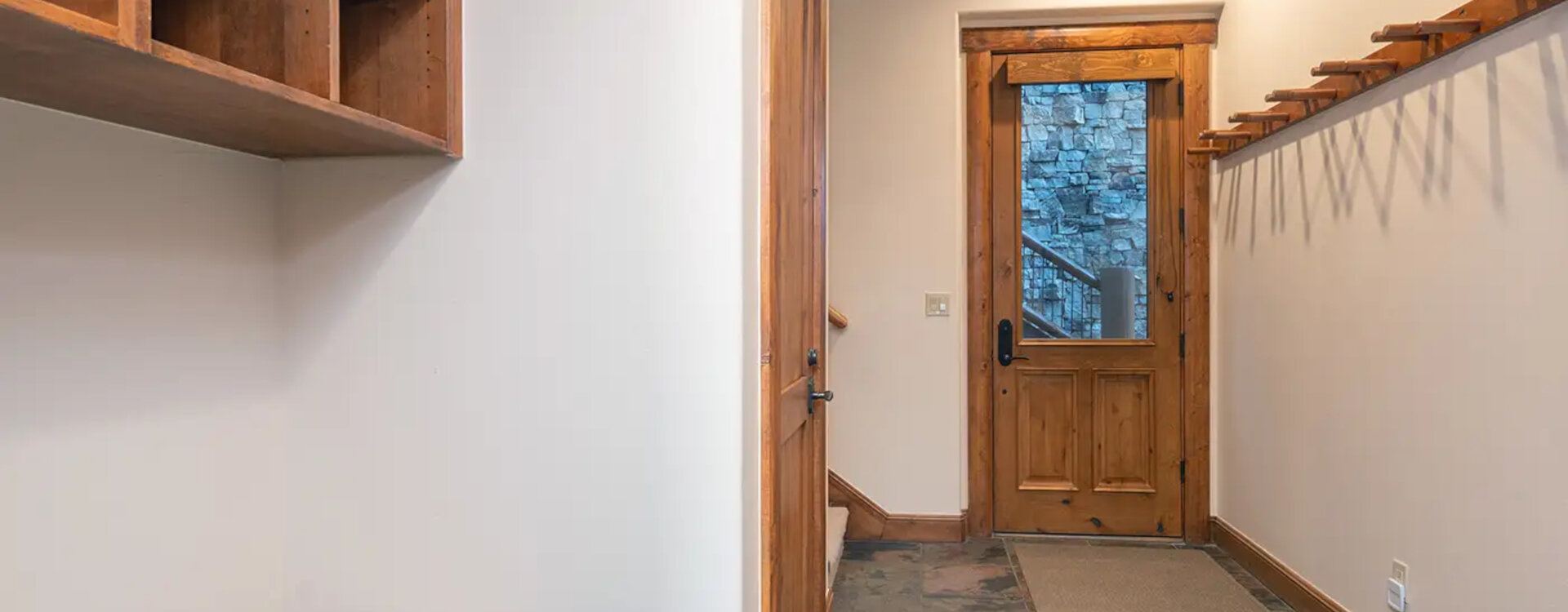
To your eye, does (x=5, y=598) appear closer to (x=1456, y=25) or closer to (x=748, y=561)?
(x=748, y=561)

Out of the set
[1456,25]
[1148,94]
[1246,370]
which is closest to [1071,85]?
[1148,94]

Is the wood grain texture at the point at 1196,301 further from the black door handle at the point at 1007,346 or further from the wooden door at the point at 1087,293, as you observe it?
the black door handle at the point at 1007,346

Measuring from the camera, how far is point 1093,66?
3.68 meters

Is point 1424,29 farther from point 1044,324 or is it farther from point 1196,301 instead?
point 1044,324

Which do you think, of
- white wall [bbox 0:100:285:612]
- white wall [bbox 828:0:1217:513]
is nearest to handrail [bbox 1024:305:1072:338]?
white wall [bbox 828:0:1217:513]

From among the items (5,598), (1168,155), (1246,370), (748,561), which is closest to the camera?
(5,598)

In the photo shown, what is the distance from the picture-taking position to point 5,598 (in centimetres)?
84

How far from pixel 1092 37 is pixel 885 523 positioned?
7.58 ft

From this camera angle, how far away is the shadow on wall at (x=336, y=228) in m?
1.19

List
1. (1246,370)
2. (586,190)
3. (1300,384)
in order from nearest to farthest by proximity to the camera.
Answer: (586,190)
(1300,384)
(1246,370)

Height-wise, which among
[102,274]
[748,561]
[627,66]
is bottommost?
[748,561]

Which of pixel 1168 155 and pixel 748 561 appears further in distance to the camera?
pixel 1168 155

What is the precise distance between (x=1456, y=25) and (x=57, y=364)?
2.61 m

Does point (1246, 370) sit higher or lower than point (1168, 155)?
lower
